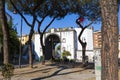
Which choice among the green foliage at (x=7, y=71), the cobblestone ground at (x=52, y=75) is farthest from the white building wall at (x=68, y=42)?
the green foliage at (x=7, y=71)

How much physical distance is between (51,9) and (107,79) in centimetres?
2666

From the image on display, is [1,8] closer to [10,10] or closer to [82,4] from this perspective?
[82,4]

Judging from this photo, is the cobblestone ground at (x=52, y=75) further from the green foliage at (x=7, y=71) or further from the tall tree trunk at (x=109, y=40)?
the tall tree trunk at (x=109, y=40)

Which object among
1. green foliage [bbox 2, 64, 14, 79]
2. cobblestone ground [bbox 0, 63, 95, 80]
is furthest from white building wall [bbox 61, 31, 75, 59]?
green foliage [bbox 2, 64, 14, 79]

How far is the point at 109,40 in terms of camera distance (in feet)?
23.6

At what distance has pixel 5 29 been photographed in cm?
1761

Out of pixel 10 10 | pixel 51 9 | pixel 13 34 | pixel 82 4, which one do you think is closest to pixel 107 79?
pixel 82 4

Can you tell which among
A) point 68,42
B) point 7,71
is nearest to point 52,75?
point 7,71

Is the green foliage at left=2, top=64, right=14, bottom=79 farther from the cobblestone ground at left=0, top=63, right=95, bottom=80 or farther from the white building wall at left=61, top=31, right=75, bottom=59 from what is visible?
the white building wall at left=61, top=31, right=75, bottom=59

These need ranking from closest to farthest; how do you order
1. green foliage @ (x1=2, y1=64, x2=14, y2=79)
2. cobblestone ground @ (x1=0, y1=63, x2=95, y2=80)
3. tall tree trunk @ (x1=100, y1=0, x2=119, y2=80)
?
tall tree trunk @ (x1=100, y1=0, x2=119, y2=80)
green foliage @ (x1=2, y1=64, x2=14, y2=79)
cobblestone ground @ (x1=0, y1=63, x2=95, y2=80)

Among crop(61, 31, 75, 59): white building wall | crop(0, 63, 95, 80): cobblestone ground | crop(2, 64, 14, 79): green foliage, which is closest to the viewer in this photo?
crop(2, 64, 14, 79): green foliage

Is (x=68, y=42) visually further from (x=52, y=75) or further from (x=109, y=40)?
(x=109, y=40)

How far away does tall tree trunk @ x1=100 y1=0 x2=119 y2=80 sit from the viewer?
713cm

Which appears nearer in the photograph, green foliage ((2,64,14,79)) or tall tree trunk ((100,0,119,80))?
tall tree trunk ((100,0,119,80))
